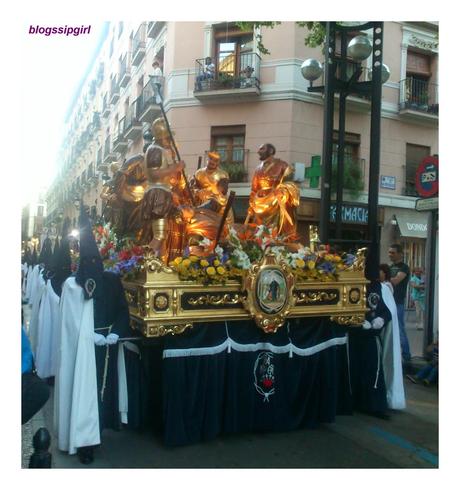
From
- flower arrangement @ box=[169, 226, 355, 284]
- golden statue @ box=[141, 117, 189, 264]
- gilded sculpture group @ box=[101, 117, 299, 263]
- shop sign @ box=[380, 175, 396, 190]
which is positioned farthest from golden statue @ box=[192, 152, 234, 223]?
shop sign @ box=[380, 175, 396, 190]

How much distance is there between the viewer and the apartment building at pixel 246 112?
413cm

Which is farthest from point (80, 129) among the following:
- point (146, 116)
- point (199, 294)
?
point (199, 294)

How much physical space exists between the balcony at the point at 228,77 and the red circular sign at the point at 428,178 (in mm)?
2143

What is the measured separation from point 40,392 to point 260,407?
1841mm

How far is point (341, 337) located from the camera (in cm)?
413

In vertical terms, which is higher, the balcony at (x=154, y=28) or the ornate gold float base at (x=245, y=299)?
the balcony at (x=154, y=28)

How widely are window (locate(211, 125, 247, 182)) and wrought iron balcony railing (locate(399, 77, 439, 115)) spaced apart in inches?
79.1

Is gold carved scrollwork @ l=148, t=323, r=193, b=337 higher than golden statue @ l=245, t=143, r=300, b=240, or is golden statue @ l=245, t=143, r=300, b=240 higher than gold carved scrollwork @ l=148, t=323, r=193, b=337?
golden statue @ l=245, t=143, r=300, b=240

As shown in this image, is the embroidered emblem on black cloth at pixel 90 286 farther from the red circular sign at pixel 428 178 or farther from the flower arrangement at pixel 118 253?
the red circular sign at pixel 428 178

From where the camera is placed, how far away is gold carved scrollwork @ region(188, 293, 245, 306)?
3551 millimetres

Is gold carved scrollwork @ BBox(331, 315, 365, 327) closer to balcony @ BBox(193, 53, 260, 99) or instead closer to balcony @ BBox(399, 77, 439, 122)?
balcony @ BBox(399, 77, 439, 122)

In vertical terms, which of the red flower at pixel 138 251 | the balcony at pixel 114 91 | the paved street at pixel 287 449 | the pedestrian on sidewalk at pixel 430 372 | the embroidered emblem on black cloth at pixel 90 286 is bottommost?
the paved street at pixel 287 449

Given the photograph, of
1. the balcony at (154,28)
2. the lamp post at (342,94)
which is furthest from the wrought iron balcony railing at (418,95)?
the balcony at (154,28)
